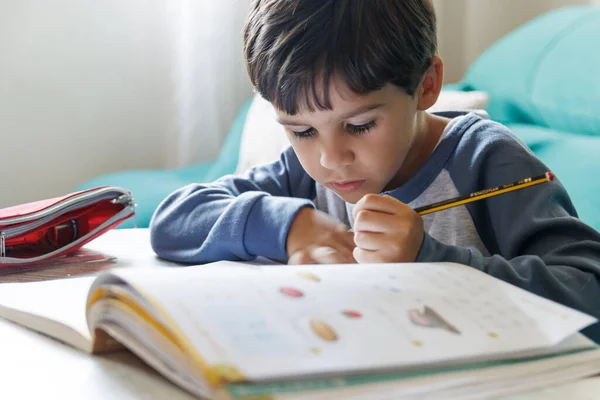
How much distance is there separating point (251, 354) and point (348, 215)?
71 cm

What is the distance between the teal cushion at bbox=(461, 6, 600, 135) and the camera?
1425 millimetres

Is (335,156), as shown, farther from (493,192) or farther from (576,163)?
(576,163)

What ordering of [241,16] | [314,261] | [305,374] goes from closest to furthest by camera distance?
[305,374]
[314,261]
[241,16]

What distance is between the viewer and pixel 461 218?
966mm

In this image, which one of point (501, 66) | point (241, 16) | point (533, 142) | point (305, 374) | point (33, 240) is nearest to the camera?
point (305, 374)

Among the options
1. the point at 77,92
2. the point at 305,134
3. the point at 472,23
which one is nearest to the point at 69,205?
the point at 305,134

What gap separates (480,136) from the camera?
0.96 m

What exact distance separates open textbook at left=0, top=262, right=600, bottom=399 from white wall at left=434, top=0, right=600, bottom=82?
156cm

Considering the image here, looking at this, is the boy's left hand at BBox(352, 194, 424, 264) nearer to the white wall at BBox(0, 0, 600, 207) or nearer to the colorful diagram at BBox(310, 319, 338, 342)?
the colorful diagram at BBox(310, 319, 338, 342)

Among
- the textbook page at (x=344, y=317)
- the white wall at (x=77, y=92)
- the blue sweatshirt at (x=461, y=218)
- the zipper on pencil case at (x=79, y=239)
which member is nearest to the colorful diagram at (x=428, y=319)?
the textbook page at (x=344, y=317)

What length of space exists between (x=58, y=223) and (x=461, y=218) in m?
0.53

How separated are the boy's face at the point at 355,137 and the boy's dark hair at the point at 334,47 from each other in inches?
0.5

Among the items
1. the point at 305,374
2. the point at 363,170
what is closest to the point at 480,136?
the point at 363,170

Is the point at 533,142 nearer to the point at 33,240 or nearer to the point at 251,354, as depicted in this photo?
the point at 33,240
